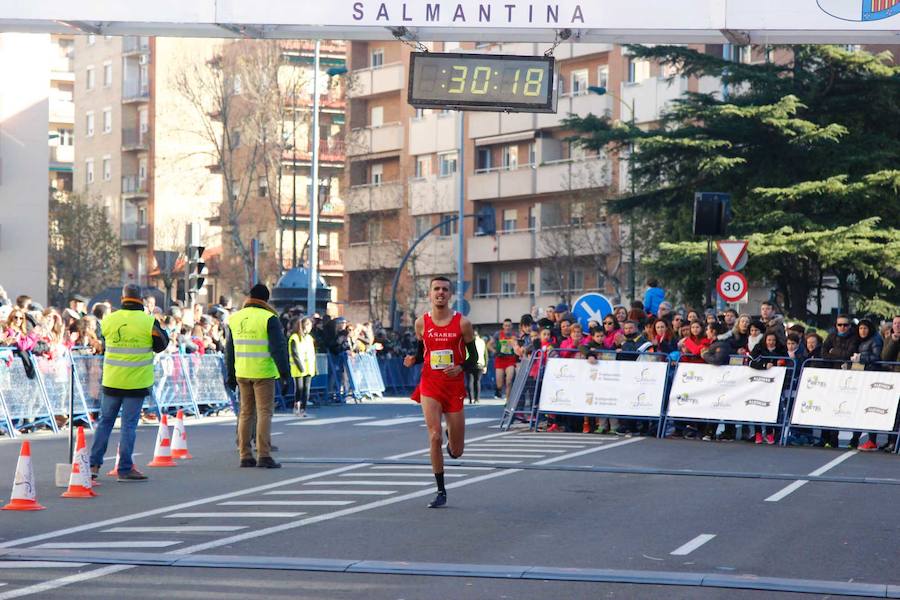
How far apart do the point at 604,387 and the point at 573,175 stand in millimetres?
48318

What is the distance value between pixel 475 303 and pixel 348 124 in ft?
36.8

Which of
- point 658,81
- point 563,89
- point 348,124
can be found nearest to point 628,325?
point 658,81

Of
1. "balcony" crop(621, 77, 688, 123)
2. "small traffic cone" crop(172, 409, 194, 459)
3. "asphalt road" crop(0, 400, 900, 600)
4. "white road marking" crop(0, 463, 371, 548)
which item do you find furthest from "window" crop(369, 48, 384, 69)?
"white road marking" crop(0, 463, 371, 548)

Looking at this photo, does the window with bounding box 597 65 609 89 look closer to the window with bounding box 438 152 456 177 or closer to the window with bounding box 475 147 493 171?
the window with bounding box 475 147 493 171

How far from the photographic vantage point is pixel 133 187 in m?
98.8

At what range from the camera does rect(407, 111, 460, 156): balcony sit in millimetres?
79912

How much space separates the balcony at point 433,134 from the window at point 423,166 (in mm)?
510

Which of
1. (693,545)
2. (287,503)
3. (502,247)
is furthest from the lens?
(502,247)

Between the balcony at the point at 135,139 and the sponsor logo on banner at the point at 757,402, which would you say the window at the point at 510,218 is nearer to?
the balcony at the point at 135,139

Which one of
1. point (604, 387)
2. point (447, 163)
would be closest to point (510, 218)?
point (447, 163)

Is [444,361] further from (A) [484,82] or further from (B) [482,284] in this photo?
(B) [482,284]

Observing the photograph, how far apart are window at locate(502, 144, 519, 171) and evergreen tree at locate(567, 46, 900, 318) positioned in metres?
35.0

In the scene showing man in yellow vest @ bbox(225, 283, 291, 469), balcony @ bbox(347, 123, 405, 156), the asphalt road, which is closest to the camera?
the asphalt road

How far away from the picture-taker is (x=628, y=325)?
25.7 m
